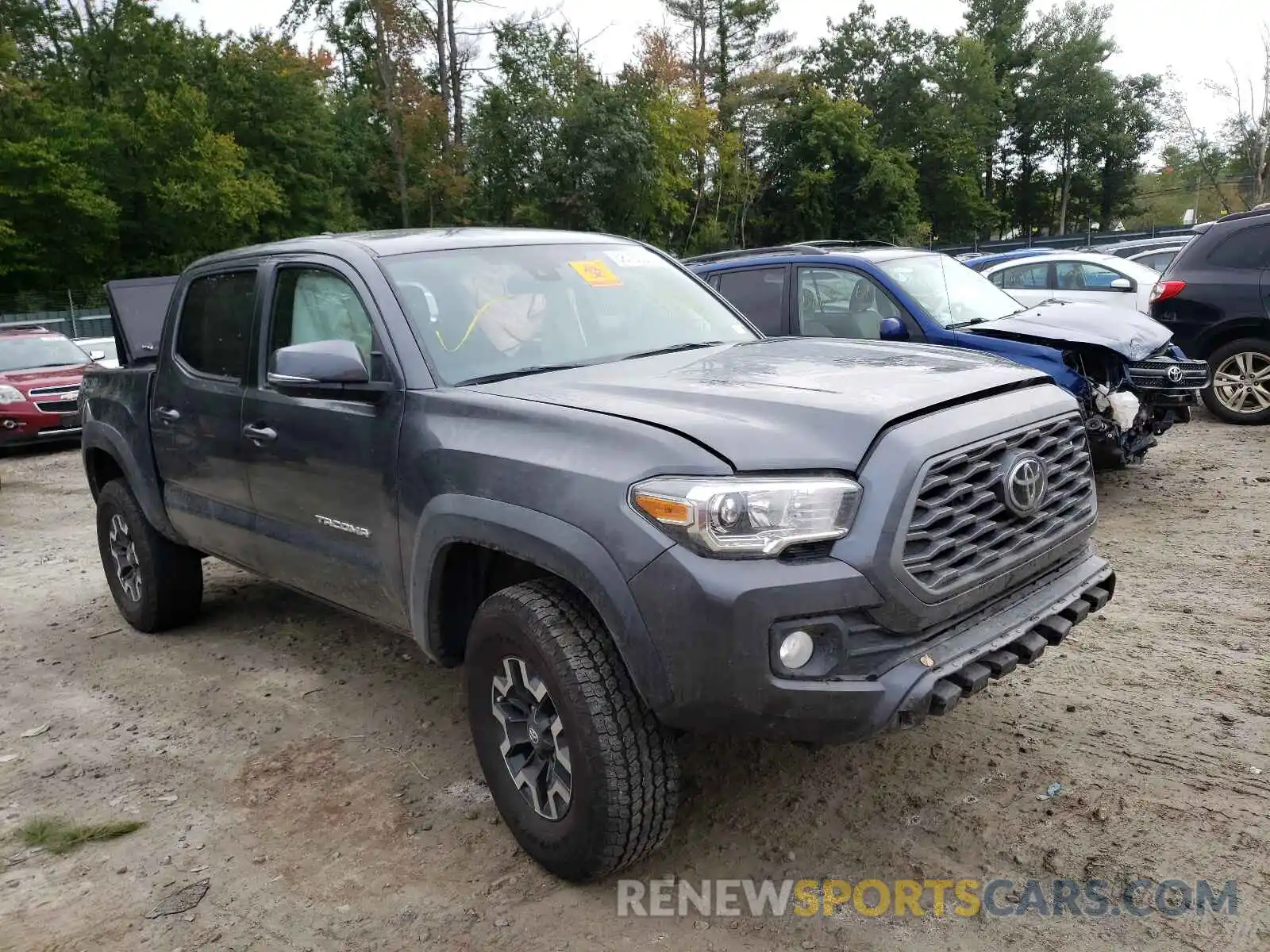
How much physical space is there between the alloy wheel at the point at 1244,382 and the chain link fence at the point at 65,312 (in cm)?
2538

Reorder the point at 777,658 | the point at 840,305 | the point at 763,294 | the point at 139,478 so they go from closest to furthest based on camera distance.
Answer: the point at 777,658 < the point at 139,478 < the point at 840,305 < the point at 763,294

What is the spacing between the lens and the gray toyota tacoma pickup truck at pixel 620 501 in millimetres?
2490

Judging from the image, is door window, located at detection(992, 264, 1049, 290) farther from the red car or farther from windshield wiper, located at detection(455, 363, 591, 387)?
the red car

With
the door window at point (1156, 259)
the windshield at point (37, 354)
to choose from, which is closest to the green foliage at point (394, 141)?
the windshield at point (37, 354)

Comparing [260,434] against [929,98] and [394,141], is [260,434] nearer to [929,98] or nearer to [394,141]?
[394,141]

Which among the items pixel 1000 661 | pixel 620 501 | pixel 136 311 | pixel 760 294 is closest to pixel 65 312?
pixel 136 311

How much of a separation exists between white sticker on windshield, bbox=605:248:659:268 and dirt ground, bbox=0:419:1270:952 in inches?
76.6

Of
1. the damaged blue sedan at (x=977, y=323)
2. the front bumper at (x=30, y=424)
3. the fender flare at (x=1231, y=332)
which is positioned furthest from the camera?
the front bumper at (x=30, y=424)

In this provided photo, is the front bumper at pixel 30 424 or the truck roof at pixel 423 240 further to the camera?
the front bumper at pixel 30 424

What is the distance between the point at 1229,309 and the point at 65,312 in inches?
1176

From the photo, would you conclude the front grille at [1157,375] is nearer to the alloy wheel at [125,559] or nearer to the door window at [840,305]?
the door window at [840,305]

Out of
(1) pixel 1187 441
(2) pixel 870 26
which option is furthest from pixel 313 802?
(2) pixel 870 26

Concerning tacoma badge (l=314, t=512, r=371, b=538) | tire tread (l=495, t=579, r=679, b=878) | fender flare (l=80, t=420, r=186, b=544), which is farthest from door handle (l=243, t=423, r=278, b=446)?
tire tread (l=495, t=579, r=679, b=878)

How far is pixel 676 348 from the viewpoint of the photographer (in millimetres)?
3850
